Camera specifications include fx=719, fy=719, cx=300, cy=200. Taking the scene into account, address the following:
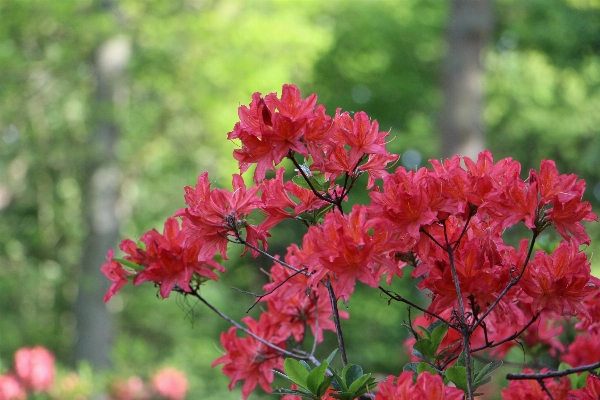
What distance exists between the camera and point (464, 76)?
217 inches

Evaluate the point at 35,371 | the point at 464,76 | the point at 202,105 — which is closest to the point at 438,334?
the point at 35,371

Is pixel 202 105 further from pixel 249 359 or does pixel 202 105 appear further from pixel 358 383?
pixel 358 383

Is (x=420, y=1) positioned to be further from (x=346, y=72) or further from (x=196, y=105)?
(x=196, y=105)

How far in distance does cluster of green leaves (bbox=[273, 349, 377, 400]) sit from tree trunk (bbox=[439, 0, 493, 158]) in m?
4.29

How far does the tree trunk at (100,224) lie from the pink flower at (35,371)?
338cm

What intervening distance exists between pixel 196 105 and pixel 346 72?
299 cm

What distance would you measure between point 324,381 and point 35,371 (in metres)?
4.22

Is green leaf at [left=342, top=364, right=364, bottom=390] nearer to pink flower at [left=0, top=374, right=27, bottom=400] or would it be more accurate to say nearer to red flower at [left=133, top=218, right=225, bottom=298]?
red flower at [left=133, top=218, right=225, bottom=298]

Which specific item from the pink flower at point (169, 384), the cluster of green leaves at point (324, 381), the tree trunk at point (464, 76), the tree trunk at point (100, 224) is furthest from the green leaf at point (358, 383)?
the tree trunk at point (100, 224)

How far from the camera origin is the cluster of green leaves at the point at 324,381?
1.14 metres

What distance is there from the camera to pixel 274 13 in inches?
382

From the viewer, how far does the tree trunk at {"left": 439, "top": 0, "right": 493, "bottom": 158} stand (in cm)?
536

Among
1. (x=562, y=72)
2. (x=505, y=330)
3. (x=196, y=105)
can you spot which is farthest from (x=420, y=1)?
(x=505, y=330)

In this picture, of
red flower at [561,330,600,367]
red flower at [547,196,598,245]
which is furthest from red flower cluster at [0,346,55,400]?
red flower at [547,196,598,245]
